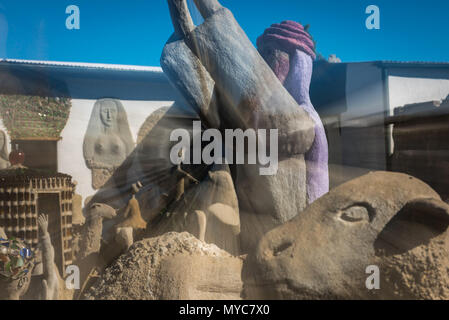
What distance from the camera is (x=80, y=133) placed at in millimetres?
1061

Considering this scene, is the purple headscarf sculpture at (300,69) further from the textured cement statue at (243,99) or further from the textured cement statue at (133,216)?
the textured cement statue at (133,216)

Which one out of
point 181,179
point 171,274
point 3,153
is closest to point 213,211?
point 181,179

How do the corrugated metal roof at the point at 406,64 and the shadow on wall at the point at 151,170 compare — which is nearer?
Result: the corrugated metal roof at the point at 406,64

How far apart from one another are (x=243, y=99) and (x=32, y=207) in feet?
2.13

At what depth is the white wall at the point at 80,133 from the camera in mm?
1005

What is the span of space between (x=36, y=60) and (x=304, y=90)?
0.77 metres

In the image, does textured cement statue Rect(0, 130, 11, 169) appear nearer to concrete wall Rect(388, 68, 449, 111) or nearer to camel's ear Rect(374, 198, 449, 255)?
camel's ear Rect(374, 198, 449, 255)

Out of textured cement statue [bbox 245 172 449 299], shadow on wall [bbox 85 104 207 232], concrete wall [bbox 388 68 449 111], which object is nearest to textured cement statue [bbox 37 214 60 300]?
shadow on wall [bbox 85 104 207 232]

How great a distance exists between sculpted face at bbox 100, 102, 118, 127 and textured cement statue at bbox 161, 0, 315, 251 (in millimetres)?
242

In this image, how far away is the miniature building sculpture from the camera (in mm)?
890

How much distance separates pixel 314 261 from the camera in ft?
2.32

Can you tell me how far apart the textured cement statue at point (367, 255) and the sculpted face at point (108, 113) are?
66 centimetres

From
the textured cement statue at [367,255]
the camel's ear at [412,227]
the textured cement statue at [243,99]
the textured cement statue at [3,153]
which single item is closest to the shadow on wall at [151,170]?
the textured cement statue at [243,99]
